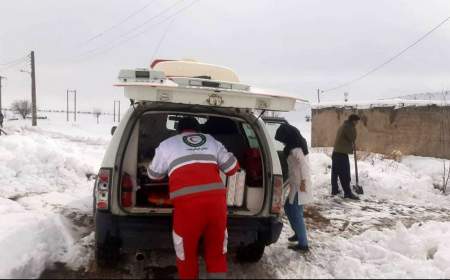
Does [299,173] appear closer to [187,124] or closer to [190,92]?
[187,124]

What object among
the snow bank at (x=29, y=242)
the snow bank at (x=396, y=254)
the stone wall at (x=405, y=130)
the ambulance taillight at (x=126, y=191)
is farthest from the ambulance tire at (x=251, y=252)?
the stone wall at (x=405, y=130)

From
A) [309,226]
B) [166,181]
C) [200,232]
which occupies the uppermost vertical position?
[166,181]

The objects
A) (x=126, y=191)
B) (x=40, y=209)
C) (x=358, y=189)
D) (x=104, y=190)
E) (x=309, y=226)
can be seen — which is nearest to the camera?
(x=104, y=190)

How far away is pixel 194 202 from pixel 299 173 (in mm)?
2158

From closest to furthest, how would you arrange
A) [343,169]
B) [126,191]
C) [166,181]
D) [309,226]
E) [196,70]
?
[126,191] → [166,181] → [196,70] → [309,226] → [343,169]

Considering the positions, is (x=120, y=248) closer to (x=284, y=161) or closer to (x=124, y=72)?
(x=124, y=72)

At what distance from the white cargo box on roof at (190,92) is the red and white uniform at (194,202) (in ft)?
1.36

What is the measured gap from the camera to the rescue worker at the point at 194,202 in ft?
13.4

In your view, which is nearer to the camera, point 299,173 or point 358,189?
point 299,173

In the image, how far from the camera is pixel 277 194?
5.01m

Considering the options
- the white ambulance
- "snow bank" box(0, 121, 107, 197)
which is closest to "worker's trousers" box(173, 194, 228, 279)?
the white ambulance

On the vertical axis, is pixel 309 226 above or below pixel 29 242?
below

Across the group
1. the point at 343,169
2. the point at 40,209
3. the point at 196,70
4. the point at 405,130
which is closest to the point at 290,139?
the point at 196,70

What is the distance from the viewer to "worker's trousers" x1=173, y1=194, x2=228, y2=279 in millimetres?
4070
